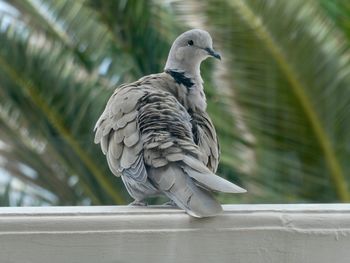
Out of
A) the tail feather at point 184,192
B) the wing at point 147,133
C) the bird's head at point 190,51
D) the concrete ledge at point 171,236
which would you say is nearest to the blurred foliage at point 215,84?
the bird's head at point 190,51

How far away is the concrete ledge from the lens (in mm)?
2445

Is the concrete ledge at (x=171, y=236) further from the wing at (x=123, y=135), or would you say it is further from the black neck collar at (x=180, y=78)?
the black neck collar at (x=180, y=78)

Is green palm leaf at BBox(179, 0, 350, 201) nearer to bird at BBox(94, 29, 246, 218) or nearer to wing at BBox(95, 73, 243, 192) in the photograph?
bird at BBox(94, 29, 246, 218)

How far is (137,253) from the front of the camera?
2.46 m

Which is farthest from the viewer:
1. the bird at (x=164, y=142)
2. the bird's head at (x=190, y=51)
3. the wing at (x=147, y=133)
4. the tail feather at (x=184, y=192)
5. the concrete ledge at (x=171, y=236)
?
the bird's head at (x=190, y=51)

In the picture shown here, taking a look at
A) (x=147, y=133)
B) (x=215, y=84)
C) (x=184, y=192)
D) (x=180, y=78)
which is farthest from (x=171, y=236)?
(x=215, y=84)

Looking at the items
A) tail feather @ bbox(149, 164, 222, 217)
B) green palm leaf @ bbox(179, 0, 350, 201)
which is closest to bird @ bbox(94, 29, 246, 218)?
tail feather @ bbox(149, 164, 222, 217)

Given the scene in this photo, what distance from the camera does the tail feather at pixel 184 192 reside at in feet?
8.36

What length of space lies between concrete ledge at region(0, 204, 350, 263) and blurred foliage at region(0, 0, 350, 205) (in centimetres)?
336

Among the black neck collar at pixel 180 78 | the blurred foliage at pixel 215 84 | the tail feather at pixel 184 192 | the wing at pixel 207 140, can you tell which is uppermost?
the tail feather at pixel 184 192

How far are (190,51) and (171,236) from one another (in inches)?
59.8

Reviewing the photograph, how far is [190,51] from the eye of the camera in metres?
3.86

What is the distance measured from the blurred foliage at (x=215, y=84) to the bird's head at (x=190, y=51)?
1898 mm

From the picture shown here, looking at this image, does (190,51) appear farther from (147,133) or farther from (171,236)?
(171,236)
